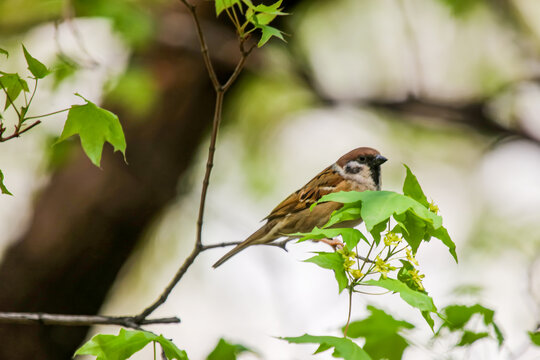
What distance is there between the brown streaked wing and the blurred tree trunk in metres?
1.49

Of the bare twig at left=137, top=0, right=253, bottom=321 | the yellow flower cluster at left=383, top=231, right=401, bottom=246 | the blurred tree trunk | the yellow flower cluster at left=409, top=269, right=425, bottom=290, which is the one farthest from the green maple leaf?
the blurred tree trunk

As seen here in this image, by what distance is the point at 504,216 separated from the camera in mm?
6547

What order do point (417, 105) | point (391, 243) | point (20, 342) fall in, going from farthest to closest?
point (417, 105) < point (20, 342) < point (391, 243)

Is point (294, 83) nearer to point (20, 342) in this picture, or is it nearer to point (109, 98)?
point (109, 98)

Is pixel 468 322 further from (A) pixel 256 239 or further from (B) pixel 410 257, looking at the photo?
(A) pixel 256 239

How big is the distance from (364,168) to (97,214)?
2.20m

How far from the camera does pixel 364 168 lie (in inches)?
162

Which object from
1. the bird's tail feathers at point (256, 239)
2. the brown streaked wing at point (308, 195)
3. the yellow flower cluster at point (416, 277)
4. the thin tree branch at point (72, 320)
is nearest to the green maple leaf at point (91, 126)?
the thin tree branch at point (72, 320)

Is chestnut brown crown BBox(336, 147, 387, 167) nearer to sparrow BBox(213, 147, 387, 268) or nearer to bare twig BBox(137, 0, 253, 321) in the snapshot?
sparrow BBox(213, 147, 387, 268)

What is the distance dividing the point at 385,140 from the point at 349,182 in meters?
2.97

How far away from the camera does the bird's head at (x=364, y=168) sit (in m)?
4.09

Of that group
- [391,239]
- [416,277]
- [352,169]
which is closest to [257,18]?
[391,239]

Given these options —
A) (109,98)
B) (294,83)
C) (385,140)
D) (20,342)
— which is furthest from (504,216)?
(20,342)

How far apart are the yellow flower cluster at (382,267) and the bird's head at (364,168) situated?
2.01 m
